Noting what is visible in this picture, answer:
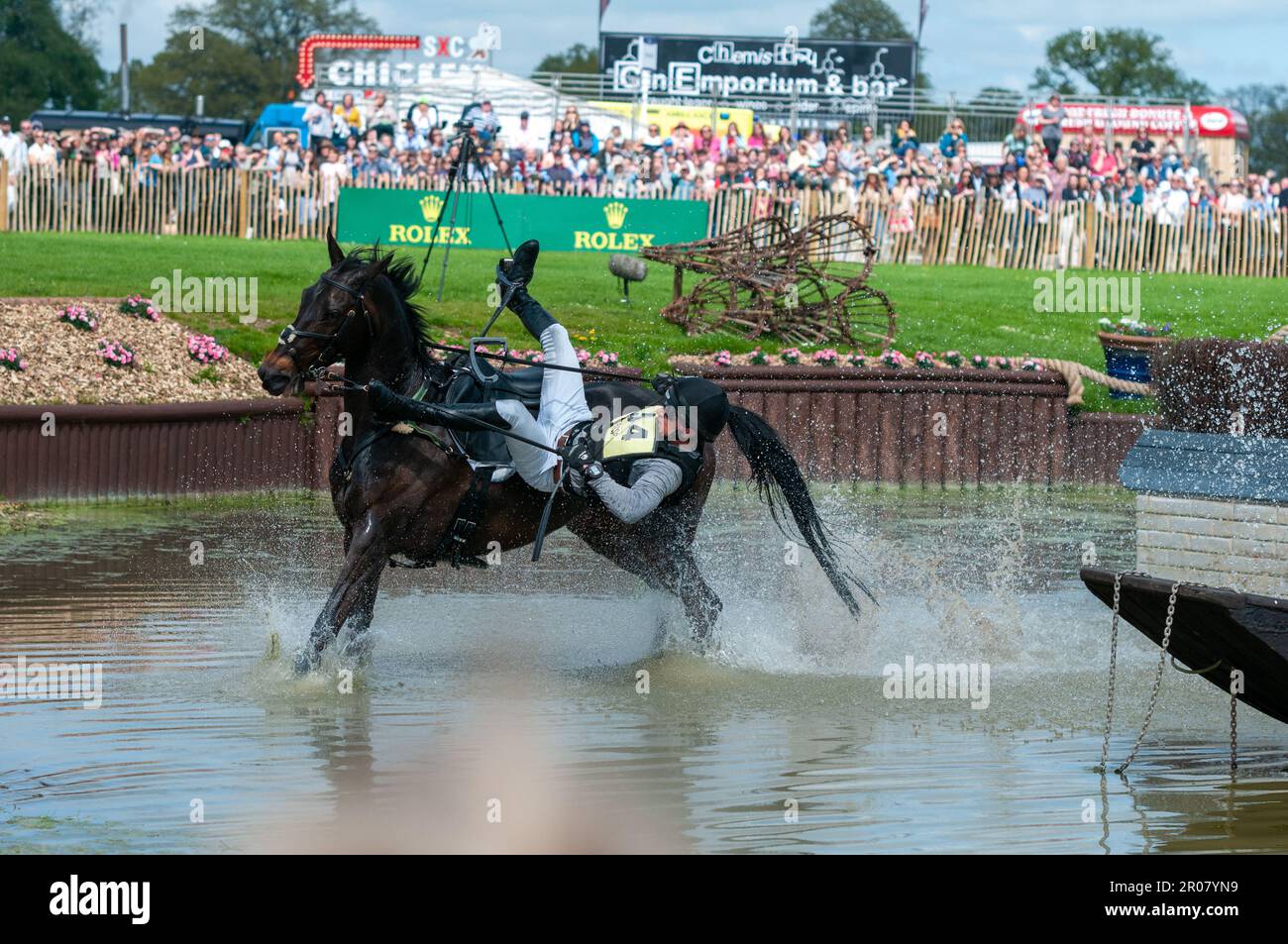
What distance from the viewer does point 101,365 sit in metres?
16.6

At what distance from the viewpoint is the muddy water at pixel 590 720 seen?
6.85 metres

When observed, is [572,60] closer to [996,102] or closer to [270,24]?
[270,24]

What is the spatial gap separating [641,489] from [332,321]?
1924 millimetres

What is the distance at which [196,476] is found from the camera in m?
15.8

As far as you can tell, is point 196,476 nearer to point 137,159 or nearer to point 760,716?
point 760,716

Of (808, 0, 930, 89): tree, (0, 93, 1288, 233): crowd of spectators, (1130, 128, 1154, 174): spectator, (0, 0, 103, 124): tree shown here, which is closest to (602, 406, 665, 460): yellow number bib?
(0, 93, 1288, 233): crowd of spectators

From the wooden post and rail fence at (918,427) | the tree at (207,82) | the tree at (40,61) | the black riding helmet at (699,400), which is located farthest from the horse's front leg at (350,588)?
the tree at (207,82)

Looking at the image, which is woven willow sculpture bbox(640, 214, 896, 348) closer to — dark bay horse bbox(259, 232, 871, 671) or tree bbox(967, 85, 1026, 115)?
A: dark bay horse bbox(259, 232, 871, 671)

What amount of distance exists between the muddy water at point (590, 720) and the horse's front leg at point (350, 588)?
0.68ft

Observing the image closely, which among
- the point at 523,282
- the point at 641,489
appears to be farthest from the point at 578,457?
the point at 523,282

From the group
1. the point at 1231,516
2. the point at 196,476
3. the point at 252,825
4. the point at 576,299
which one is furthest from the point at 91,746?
the point at 576,299

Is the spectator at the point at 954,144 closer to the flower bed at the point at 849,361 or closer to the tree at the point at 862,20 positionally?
the flower bed at the point at 849,361

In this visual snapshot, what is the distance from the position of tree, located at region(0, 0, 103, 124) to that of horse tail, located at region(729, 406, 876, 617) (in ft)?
219
